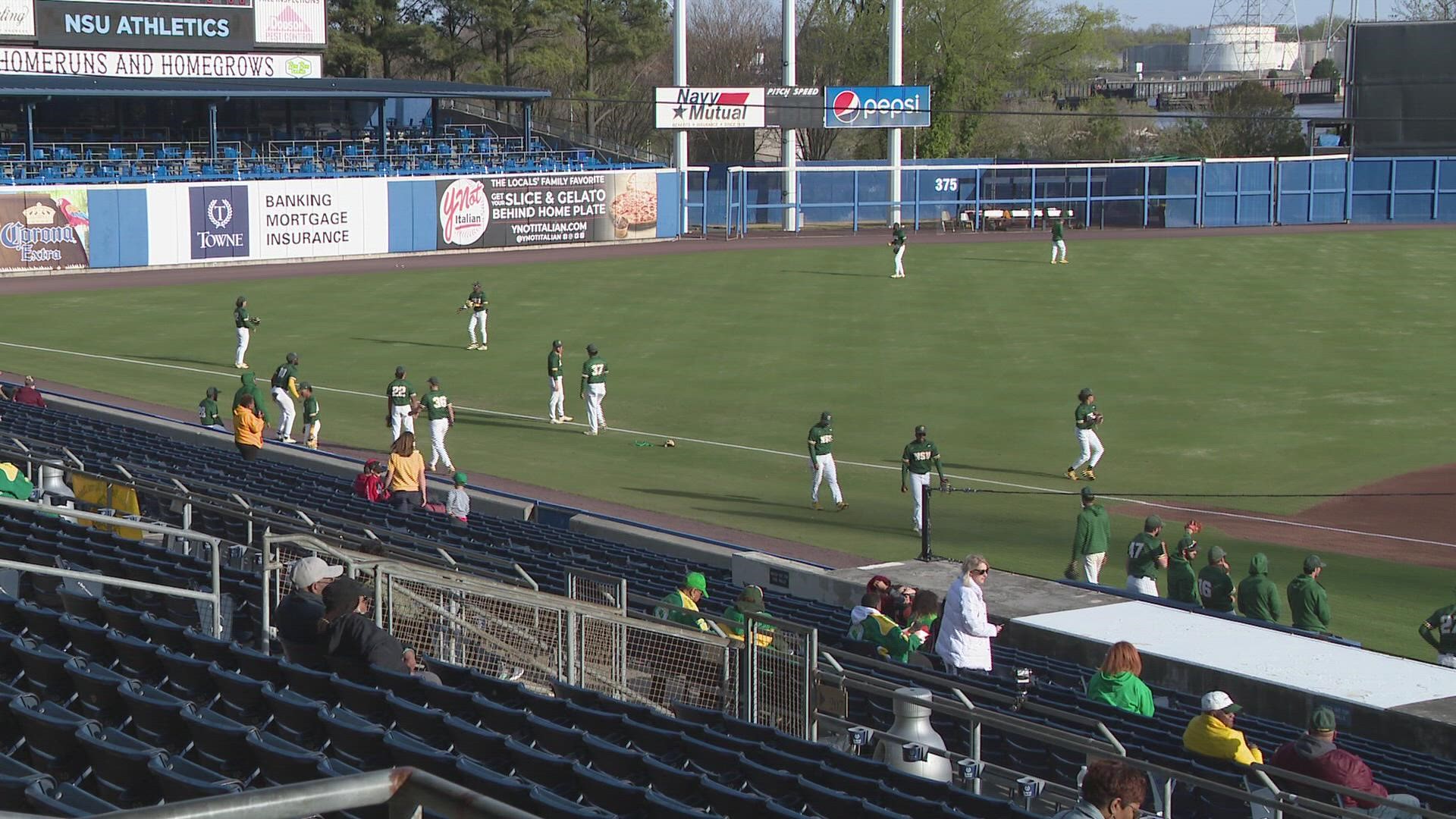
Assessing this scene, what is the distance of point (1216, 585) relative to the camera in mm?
15062

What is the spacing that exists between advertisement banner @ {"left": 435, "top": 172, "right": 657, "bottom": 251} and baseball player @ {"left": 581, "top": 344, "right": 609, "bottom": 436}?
98.5 feet

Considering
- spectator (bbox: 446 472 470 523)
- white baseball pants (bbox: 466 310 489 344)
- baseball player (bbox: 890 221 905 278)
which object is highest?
baseball player (bbox: 890 221 905 278)

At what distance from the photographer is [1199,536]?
19547 millimetres

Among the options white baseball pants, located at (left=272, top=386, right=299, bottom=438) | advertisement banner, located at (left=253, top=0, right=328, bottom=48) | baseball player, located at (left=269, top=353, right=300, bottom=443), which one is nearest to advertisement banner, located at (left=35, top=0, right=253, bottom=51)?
advertisement banner, located at (left=253, top=0, right=328, bottom=48)

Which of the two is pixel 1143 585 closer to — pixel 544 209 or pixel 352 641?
pixel 352 641

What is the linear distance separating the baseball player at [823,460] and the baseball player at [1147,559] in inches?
217

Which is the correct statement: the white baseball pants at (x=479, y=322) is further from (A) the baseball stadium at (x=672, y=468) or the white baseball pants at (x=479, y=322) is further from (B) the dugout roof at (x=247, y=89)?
(B) the dugout roof at (x=247, y=89)

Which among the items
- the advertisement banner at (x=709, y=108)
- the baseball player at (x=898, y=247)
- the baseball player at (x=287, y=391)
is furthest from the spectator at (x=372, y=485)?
the advertisement banner at (x=709, y=108)

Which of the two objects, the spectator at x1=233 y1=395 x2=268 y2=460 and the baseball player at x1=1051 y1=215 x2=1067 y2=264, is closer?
the spectator at x1=233 y1=395 x2=268 y2=460

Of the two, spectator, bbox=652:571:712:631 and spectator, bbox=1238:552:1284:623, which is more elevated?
spectator, bbox=652:571:712:631

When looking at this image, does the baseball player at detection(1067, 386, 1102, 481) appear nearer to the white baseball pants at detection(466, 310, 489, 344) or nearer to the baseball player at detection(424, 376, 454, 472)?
the baseball player at detection(424, 376, 454, 472)

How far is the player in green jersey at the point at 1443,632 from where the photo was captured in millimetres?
13328

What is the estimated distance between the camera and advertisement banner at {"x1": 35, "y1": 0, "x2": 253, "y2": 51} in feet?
183

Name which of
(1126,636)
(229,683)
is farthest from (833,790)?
(1126,636)
